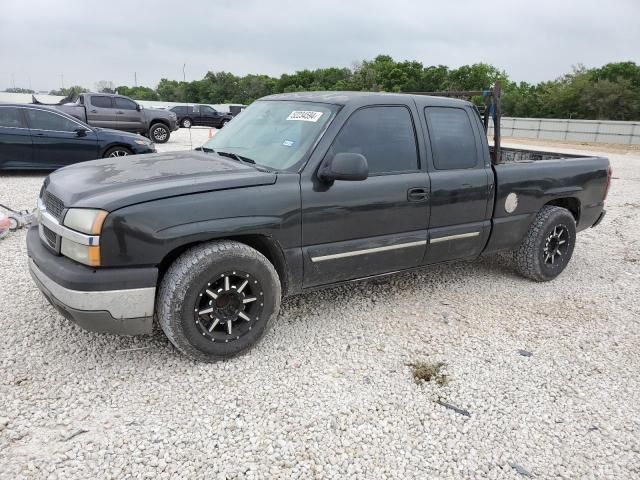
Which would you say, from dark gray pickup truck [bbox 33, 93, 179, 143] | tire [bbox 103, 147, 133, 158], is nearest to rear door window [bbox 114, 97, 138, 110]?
dark gray pickup truck [bbox 33, 93, 179, 143]

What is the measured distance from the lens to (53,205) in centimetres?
331

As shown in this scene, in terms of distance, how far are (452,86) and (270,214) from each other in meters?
60.4

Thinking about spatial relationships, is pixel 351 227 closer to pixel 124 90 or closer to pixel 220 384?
pixel 220 384

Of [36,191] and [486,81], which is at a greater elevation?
[486,81]

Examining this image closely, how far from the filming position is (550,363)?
11.7ft

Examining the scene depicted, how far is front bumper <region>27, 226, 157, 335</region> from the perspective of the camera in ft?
9.43

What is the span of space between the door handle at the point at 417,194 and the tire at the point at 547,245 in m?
1.55

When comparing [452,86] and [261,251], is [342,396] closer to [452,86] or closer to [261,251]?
[261,251]

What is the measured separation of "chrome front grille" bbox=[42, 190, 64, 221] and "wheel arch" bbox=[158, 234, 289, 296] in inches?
27.1

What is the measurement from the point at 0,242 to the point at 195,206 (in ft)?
12.6

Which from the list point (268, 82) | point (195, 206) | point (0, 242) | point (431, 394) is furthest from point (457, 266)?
point (268, 82)

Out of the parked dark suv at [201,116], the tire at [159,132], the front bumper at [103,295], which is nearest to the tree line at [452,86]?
the parked dark suv at [201,116]

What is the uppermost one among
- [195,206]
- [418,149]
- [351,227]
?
[418,149]

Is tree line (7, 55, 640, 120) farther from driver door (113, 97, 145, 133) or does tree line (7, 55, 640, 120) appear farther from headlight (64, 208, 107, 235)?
headlight (64, 208, 107, 235)
